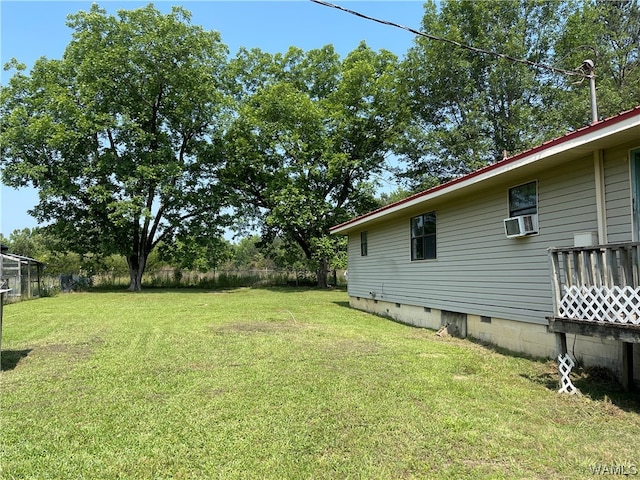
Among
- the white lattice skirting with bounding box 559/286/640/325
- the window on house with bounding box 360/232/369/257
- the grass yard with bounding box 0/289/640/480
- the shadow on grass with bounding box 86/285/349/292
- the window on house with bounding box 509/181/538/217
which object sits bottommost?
the shadow on grass with bounding box 86/285/349/292

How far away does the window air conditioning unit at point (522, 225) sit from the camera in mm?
6324

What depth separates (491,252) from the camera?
290 inches

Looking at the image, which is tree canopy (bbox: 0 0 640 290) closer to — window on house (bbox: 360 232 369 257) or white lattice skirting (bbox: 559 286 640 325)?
window on house (bbox: 360 232 369 257)

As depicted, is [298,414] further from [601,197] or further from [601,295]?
[601,197]

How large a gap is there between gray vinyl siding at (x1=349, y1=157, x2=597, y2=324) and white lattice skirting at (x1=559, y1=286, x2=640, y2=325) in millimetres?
1333

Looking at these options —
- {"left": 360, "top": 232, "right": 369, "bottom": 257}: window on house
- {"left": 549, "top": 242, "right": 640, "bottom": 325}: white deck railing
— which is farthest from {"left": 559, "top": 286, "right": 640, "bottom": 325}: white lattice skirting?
{"left": 360, "top": 232, "right": 369, "bottom": 257}: window on house

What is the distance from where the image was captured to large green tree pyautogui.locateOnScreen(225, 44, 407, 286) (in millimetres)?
23500

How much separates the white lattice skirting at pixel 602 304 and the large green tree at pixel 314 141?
18209 millimetres

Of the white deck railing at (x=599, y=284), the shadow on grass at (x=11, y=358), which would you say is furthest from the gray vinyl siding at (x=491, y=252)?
the shadow on grass at (x=11, y=358)

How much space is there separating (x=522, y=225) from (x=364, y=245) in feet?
23.8

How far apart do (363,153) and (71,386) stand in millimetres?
22560

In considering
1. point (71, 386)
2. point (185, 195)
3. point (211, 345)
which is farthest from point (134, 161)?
point (71, 386)

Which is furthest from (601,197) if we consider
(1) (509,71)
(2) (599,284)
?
(1) (509,71)

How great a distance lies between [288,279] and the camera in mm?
27438
